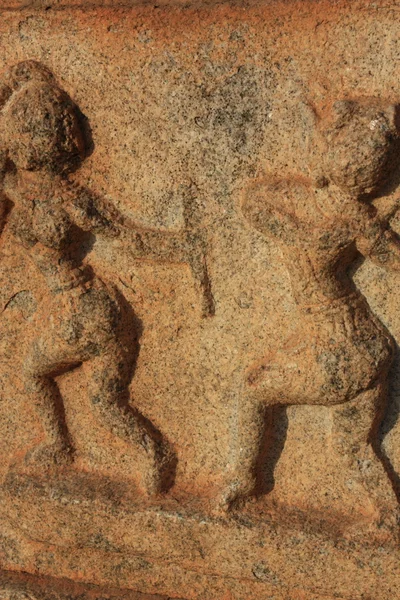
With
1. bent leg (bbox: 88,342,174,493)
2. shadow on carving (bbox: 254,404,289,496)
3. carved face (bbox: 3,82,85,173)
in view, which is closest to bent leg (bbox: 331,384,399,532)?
shadow on carving (bbox: 254,404,289,496)

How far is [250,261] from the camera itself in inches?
87.7

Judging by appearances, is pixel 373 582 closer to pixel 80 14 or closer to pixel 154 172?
pixel 154 172

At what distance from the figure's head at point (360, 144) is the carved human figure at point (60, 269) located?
1.66ft

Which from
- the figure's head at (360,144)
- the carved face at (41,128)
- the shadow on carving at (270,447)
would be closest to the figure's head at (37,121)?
the carved face at (41,128)

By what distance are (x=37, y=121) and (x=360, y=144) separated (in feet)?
2.99

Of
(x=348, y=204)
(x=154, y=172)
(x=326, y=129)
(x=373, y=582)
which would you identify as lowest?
(x=373, y=582)

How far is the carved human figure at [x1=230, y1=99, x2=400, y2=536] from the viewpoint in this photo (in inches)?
76.8

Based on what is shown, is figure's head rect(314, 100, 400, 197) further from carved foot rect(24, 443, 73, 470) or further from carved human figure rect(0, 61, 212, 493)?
carved foot rect(24, 443, 73, 470)

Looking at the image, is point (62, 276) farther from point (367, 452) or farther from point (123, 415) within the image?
point (367, 452)

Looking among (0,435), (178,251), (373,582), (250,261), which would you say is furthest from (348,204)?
(0,435)

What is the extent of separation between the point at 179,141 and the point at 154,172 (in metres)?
0.12

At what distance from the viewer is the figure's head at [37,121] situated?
7.10 ft

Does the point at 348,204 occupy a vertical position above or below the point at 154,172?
above

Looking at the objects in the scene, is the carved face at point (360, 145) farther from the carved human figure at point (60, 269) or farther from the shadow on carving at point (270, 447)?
the shadow on carving at point (270, 447)
